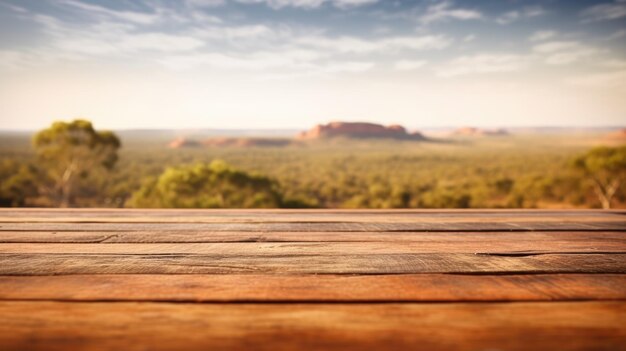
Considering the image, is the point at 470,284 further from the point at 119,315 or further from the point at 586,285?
the point at 119,315

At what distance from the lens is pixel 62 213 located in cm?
220

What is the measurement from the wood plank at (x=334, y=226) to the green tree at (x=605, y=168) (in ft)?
57.5

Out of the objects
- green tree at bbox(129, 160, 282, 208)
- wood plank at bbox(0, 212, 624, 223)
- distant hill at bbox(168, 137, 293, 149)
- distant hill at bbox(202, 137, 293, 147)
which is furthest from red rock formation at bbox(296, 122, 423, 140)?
wood plank at bbox(0, 212, 624, 223)

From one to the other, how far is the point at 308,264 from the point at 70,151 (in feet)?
62.4

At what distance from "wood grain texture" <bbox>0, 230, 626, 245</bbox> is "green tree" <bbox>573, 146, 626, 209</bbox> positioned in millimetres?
17912

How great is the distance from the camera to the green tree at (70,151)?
1591cm

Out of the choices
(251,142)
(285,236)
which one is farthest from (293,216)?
(251,142)

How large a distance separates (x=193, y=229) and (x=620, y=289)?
5.48 ft

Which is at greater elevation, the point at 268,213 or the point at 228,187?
the point at 268,213

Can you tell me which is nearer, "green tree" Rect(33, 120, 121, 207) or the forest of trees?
the forest of trees

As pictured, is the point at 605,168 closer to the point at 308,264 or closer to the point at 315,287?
the point at 308,264

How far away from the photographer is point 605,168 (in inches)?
613

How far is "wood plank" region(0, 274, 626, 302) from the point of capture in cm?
92

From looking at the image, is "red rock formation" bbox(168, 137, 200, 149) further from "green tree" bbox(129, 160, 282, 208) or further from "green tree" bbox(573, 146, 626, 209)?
"green tree" bbox(573, 146, 626, 209)
